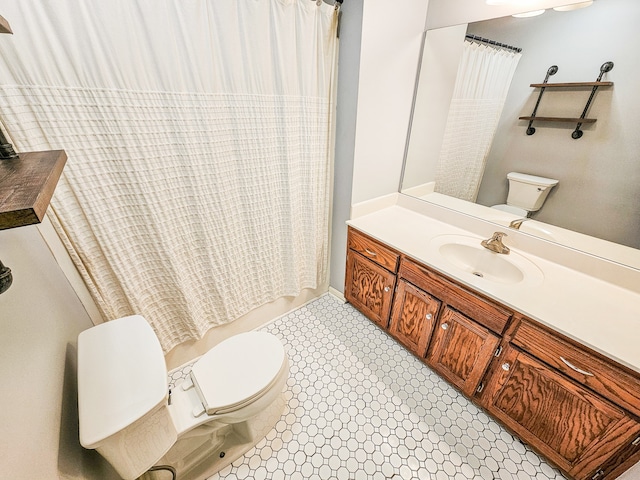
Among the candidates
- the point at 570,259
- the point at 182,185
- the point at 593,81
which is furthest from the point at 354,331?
the point at 593,81

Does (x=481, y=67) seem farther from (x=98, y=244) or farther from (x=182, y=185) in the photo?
(x=98, y=244)

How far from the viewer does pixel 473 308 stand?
117 centimetres

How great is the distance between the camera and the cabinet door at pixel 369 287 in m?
1.57

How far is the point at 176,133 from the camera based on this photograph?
107cm

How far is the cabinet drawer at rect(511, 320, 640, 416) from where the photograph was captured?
2.70 feet

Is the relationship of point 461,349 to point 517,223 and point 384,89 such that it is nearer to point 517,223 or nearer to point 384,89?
point 517,223

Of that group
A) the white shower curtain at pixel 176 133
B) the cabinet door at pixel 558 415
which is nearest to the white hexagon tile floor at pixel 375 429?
the cabinet door at pixel 558 415

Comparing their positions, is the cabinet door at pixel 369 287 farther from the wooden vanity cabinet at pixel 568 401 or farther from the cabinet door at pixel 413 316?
the wooden vanity cabinet at pixel 568 401

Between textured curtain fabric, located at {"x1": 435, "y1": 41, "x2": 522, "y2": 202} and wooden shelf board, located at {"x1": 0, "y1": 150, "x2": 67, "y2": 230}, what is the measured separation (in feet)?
5.69

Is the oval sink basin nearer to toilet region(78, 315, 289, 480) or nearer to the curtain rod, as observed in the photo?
the curtain rod

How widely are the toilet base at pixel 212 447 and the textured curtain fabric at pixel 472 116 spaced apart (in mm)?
1667

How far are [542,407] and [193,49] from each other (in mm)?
2003

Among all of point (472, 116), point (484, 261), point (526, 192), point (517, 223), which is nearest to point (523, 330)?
point (484, 261)

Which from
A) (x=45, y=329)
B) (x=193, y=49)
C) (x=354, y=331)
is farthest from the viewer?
(x=354, y=331)
